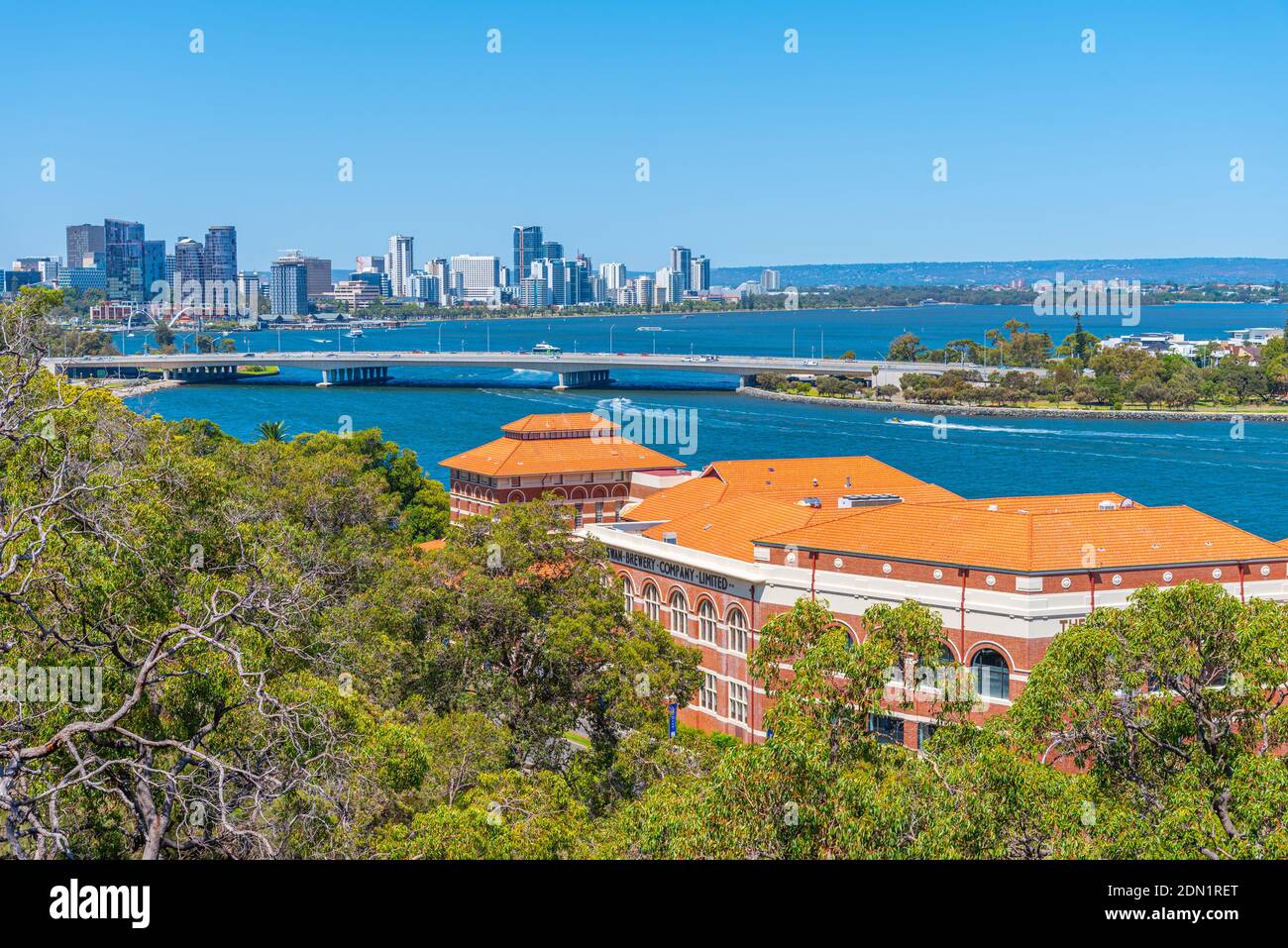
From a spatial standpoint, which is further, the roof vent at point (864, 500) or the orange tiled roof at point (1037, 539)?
the roof vent at point (864, 500)

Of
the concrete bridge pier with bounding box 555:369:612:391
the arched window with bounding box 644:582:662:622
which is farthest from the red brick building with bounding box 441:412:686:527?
the concrete bridge pier with bounding box 555:369:612:391

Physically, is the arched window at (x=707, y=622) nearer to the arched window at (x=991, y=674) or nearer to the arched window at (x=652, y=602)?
the arched window at (x=652, y=602)

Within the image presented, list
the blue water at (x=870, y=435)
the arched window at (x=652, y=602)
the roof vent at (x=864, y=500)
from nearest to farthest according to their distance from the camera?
the arched window at (x=652, y=602), the roof vent at (x=864, y=500), the blue water at (x=870, y=435)

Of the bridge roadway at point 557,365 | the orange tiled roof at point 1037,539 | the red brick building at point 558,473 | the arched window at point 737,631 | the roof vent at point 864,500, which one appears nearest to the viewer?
the orange tiled roof at point 1037,539

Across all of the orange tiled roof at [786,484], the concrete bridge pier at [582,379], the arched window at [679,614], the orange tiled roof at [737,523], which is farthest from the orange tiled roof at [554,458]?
the concrete bridge pier at [582,379]

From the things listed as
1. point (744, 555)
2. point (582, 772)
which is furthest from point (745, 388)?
point (582, 772)

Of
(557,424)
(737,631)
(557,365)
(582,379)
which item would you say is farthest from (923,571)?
(582,379)

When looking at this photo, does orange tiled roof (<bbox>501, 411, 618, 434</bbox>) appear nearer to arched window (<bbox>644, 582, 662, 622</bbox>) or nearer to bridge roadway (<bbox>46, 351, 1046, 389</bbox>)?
Result: arched window (<bbox>644, 582, 662, 622</bbox>)
